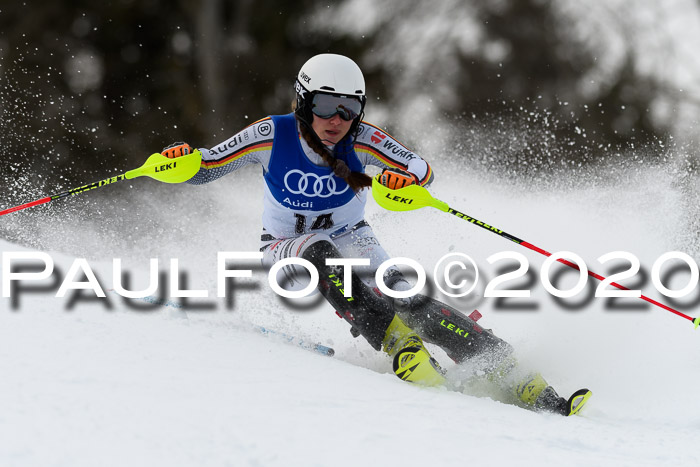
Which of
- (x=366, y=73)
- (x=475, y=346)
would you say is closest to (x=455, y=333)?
(x=475, y=346)

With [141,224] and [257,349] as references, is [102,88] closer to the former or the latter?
[141,224]

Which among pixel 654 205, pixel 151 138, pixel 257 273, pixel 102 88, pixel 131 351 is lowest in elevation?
pixel 131 351

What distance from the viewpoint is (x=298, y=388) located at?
106 inches

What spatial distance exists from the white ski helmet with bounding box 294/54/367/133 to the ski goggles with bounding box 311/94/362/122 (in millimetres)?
10

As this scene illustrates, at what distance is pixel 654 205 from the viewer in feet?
20.2

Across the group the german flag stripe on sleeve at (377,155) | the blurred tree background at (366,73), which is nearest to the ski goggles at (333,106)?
the german flag stripe on sleeve at (377,155)

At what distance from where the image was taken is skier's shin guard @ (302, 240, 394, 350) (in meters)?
3.48

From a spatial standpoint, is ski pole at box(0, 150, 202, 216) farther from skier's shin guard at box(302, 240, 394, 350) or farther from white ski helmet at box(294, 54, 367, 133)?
skier's shin guard at box(302, 240, 394, 350)

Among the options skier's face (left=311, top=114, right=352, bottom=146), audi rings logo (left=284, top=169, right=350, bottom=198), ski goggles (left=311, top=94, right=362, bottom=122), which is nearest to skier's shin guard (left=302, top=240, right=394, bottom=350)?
audi rings logo (left=284, top=169, right=350, bottom=198)

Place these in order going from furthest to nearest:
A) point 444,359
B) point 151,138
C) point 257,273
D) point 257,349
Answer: point 151,138 < point 257,273 < point 444,359 < point 257,349

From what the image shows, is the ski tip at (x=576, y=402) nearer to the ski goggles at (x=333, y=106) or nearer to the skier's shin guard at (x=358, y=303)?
the skier's shin guard at (x=358, y=303)

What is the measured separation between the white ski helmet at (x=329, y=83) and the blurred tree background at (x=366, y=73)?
33.2 feet

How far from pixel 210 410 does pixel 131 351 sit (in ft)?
1.77

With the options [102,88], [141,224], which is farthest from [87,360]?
[102,88]
